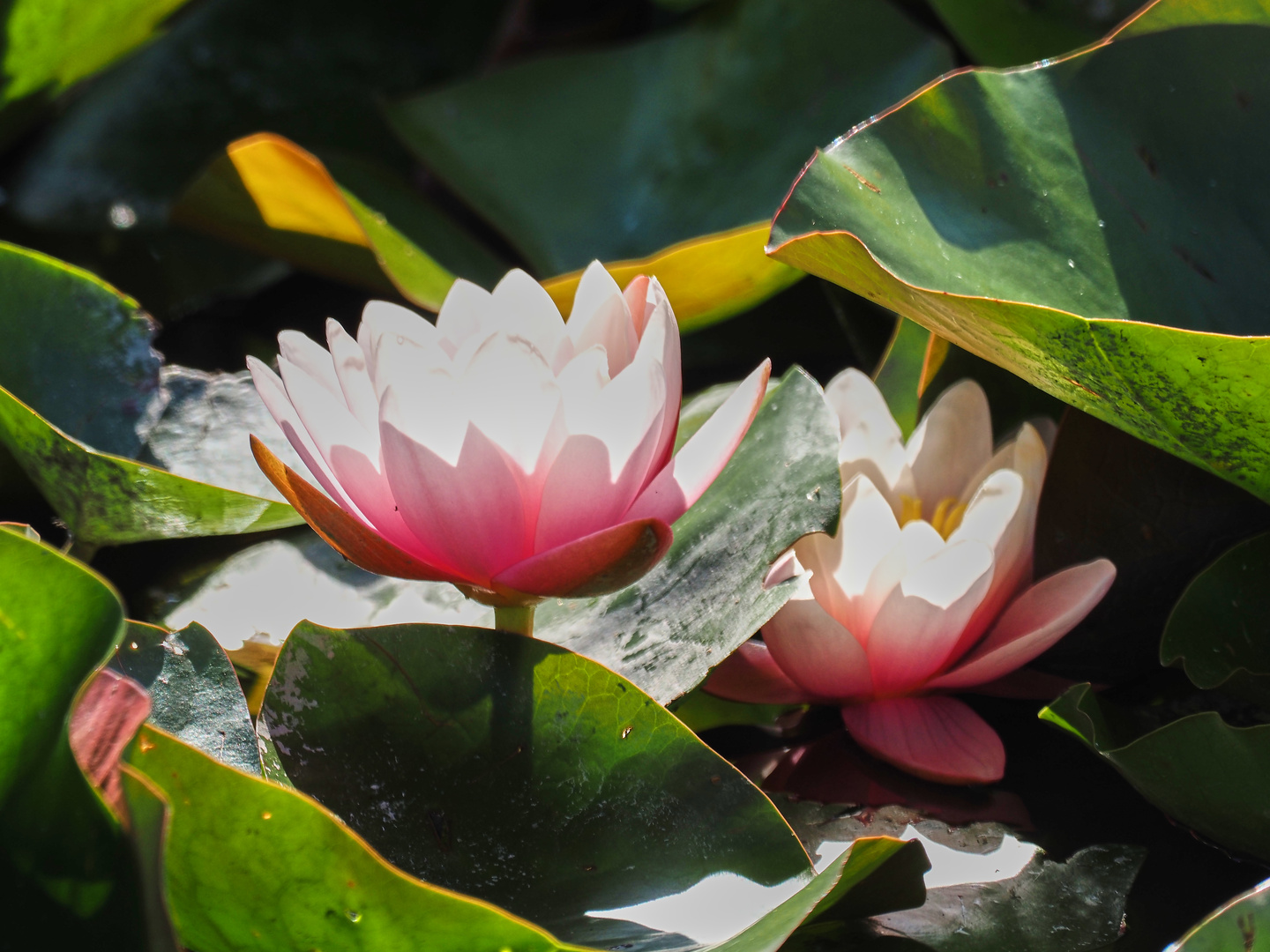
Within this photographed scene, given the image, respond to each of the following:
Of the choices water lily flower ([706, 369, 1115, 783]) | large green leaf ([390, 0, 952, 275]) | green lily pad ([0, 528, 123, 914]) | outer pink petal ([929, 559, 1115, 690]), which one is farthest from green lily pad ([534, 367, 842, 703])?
large green leaf ([390, 0, 952, 275])

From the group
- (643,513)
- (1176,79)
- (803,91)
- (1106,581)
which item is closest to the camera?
(643,513)

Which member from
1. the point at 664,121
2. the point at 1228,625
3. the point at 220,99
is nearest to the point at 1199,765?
the point at 1228,625

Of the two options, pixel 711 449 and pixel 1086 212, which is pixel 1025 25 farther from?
pixel 711 449

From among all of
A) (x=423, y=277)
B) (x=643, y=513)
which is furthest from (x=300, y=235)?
(x=643, y=513)

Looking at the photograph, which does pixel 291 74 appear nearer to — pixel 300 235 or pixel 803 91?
pixel 300 235

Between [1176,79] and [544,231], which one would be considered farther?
[544,231]

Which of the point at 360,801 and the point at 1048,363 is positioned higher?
the point at 1048,363
